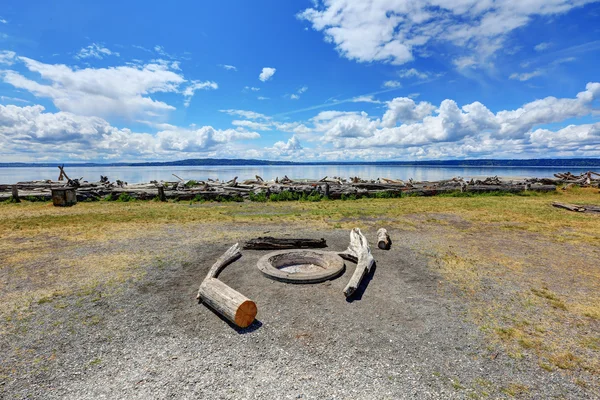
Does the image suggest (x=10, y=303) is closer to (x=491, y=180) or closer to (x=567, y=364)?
(x=567, y=364)

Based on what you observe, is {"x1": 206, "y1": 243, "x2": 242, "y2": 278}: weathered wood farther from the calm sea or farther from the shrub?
the calm sea

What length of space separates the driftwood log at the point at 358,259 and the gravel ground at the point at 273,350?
253mm

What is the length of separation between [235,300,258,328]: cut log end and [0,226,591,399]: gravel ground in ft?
0.46

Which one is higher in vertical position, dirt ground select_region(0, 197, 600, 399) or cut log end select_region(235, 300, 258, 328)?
cut log end select_region(235, 300, 258, 328)

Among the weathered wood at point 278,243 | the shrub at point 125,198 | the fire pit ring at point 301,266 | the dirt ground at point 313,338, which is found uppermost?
the shrub at point 125,198

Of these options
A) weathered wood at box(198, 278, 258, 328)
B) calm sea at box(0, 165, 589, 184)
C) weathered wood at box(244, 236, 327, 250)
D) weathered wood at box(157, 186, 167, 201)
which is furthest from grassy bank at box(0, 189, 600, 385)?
calm sea at box(0, 165, 589, 184)

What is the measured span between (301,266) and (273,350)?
372cm

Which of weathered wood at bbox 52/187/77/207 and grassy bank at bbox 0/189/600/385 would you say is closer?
grassy bank at bbox 0/189/600/385

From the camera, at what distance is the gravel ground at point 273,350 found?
3.57 m

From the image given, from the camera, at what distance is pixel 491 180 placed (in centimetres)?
2588

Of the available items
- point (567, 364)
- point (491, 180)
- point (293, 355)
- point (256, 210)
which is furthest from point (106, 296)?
point (491, 180)

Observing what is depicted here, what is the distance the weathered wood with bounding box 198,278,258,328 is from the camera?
4.77m

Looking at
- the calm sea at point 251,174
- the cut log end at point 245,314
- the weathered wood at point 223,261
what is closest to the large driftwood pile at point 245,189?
the weathered wood at point 223,261

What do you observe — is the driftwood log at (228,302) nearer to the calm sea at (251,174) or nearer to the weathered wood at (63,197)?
the weathered wood at (63,197)
